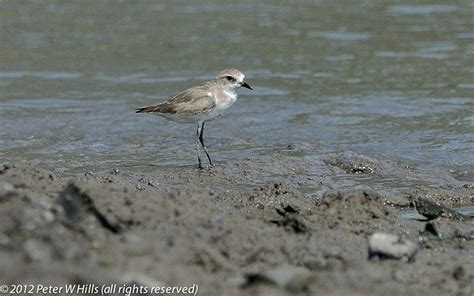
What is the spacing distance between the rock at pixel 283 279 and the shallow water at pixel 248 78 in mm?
4566

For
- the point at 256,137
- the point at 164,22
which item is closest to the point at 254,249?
the point at 256,137

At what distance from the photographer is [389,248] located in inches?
248

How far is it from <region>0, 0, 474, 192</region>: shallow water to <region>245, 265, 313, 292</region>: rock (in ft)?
15.0

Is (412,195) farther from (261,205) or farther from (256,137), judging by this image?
(256,137)

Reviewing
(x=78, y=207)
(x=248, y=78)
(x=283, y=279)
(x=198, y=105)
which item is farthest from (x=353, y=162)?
(x=283, y=279)

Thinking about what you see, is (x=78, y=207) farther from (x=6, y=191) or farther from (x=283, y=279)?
(x=283, y=279)

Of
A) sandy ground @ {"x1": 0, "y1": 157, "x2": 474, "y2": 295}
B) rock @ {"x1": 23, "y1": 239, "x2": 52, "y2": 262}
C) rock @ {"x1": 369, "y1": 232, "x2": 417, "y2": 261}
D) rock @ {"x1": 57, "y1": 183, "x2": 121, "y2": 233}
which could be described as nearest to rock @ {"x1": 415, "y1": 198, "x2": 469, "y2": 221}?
sandy ground @ {"x1": 0, "y1": 157, "x2": 474, "y2": 295}

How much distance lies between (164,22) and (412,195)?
392 inches

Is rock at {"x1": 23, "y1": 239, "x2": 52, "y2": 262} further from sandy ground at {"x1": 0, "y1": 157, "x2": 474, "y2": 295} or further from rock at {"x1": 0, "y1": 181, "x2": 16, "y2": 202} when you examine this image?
rock at {"x1": 0, "y1": 181, "x2": 16, "y2": 202}

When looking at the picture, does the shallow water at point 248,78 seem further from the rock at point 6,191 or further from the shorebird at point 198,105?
the rock at point 6,191

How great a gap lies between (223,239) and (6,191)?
1417 mm

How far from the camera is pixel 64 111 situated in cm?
1305

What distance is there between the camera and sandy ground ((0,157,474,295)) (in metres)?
5.04

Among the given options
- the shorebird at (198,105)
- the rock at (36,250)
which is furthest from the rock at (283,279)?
the shorebird at (198,105)
